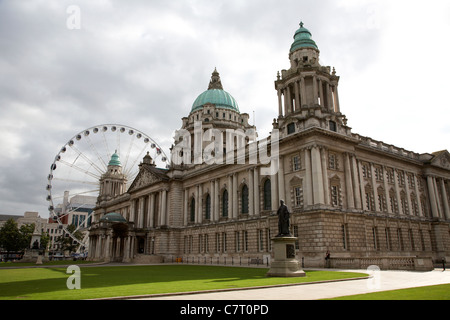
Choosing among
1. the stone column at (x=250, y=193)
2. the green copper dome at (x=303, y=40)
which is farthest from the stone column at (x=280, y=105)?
the stone column at (x=250, y=193)

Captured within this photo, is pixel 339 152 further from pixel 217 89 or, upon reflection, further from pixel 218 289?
pixel 217 89

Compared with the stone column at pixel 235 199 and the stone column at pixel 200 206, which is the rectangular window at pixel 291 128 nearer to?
the stone column at pixel 235 199

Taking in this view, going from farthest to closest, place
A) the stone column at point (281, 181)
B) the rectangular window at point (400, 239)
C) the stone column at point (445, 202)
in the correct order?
1. the stone column at point (445, 202)
2. the rectangular window at point (400, 239)
3. the stone column at point (281, 181)

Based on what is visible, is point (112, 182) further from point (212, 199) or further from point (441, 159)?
point (441, 159)

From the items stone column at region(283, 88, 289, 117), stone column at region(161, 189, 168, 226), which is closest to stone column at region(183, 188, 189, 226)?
stone column at region(161, 189, 168, 226)

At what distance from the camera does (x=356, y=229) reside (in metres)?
38.8

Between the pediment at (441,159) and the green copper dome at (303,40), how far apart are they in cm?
2655

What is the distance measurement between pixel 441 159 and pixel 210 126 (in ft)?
152

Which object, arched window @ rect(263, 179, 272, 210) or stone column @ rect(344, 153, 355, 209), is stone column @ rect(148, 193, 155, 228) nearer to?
arched window @ rect(263, 179, 272, 210)

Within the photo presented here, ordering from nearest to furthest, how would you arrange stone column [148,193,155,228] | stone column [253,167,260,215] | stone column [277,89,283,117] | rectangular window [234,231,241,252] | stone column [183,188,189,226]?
stone column [253,167,260,215] < stone column [277,89,283,117] < rectangular window [234,231,241,252] < stone column [183,188,189,226] < stone column [148,193,155,228]

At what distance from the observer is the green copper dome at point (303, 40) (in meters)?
47.4

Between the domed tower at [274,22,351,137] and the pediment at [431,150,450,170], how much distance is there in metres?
20.4

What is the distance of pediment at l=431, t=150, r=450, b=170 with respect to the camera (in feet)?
178
